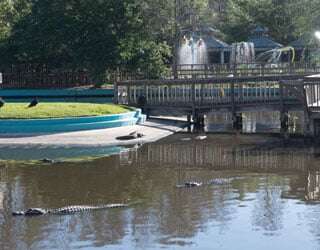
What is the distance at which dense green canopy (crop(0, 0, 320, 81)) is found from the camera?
37.6 metres

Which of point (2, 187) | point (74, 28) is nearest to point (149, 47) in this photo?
point (74, 28)

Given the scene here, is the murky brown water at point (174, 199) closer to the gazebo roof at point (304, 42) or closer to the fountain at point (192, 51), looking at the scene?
the fountain at point (192, 51)

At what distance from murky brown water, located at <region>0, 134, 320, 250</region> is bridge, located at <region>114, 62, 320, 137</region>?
4292 millimetres

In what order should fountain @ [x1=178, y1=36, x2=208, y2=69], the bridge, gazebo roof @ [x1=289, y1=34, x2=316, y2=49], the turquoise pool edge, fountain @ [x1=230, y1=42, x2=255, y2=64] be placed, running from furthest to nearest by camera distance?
gazebo roof @ [x1=289, y1=34, x2=316, y2=49] → fountain @ [x1=178, y1=36, x2=208, y2=69] → fountain @ [x1=230, y1=42, x2=255, y2=64] → the bridge → the turquoise pool edge

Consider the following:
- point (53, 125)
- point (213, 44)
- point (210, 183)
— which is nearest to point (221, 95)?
point (53, 125)

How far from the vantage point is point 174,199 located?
16.0 m

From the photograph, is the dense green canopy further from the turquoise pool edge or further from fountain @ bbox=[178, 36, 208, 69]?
the turquoise pool edge

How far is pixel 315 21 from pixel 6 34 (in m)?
22.9

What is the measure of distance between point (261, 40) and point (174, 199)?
4477 centimetres

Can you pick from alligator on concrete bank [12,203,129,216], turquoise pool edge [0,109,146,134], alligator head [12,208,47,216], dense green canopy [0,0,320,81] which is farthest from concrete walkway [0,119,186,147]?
dense green canopy [0,0,320,81]

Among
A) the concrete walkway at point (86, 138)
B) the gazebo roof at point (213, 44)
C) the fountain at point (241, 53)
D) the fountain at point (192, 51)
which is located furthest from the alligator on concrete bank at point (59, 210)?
the gazebo roof at point (213, 44)

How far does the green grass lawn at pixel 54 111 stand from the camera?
1042 inches

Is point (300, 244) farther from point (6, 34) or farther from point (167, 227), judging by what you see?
point (6, 34)

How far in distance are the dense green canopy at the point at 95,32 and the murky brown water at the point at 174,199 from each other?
13.9 m
